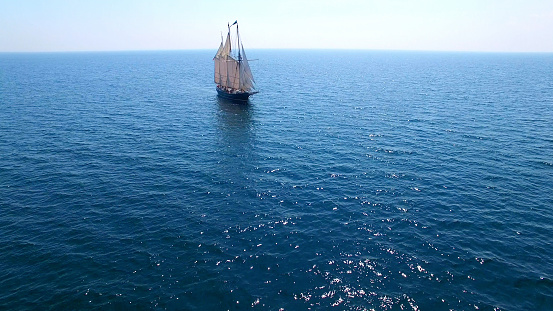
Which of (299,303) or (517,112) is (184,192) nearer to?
(299,303)

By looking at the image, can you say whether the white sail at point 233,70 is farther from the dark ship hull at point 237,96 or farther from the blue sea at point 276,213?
the blue sea at point 276,213

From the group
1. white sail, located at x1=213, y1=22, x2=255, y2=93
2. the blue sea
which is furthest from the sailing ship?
the blue sea

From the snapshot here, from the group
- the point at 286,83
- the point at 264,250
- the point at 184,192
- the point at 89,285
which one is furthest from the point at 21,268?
the point at 286,83

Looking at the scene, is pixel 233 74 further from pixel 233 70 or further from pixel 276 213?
pixel 276 213

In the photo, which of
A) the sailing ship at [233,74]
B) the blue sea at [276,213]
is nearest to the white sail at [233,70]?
the sailing ship at [233,74]

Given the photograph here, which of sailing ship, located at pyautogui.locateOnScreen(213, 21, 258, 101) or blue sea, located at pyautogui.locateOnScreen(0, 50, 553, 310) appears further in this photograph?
sailing ship, located at pyautogui.locateOnScreen(213, 21, 258, 101)

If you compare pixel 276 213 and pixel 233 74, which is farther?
pixel 233 74

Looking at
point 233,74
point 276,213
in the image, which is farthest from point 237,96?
point 276,213

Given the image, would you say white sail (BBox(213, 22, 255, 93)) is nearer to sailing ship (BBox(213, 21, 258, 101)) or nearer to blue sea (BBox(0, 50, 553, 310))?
sailing ship (BBox(213, 21, 258, 101))
